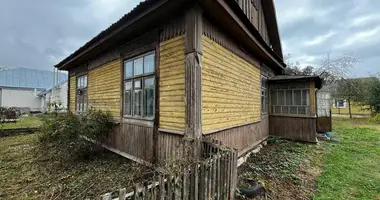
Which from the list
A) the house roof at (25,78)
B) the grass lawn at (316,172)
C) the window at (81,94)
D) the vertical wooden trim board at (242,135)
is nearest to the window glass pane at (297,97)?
the vertical wooden trim board at (242,135)

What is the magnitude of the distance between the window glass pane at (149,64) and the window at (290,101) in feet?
23.3

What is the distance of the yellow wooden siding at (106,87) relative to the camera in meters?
6.41

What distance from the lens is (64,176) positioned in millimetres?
4812

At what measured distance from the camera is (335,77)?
21266 mm

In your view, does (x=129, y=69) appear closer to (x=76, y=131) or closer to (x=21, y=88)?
(x=76, y=131)

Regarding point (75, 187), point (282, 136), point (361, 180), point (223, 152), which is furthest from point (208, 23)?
point (282, 136)

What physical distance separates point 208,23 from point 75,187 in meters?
4.71

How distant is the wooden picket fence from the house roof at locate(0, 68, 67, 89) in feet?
131

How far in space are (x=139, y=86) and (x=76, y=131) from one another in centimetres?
241

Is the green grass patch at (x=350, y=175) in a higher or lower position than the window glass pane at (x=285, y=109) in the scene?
lower

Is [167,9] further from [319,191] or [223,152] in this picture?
[319,191]

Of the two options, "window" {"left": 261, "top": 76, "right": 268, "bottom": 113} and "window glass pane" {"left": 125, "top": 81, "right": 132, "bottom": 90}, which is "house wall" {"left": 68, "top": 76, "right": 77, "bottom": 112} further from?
"window" {"left": 261, "top": 76, "right": 268, "bottom": 113}

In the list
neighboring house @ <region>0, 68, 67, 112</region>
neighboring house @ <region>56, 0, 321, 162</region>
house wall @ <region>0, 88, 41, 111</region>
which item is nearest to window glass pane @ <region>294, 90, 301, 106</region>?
neighboring house @ <region>56, 0, 321, 162</region>

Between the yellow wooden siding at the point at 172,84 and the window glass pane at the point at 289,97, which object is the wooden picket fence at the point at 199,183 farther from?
the window glass pane at the point at 289,97
